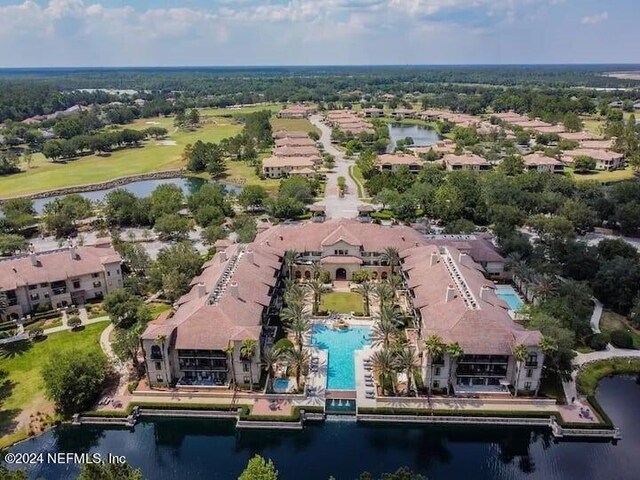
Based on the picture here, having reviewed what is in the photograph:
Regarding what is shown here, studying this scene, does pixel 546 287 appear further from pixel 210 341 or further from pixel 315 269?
pixel 210 341

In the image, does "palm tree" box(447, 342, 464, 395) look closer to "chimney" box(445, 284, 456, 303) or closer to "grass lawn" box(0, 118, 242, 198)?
"chimney" box(445, 284, 456, 303)

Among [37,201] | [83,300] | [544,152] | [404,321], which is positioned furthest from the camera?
[544,152]

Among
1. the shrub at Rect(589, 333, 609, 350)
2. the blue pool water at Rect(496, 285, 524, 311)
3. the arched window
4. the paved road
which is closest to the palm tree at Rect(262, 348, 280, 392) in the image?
the arched window

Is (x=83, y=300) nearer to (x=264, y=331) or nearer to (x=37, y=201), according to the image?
(x=264, y=331)

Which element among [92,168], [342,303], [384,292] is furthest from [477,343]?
[92,168]

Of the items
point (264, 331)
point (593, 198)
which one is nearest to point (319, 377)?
point (264, 331)
